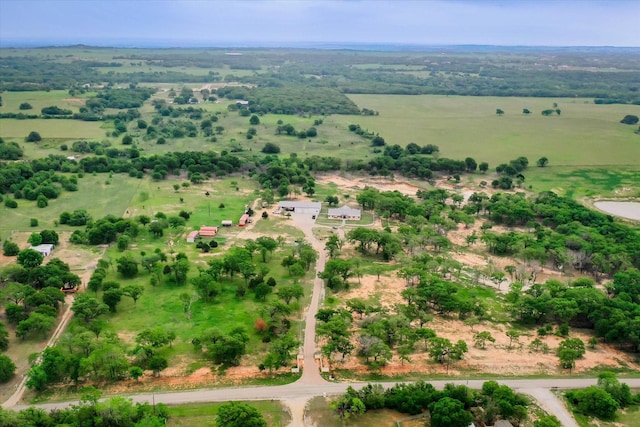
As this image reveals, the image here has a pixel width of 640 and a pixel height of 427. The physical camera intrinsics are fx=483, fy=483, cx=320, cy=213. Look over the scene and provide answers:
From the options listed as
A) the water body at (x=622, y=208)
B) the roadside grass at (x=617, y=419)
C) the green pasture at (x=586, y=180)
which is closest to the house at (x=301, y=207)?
the green pasture at (x=586, y=180)

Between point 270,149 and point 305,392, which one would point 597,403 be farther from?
point 270,149

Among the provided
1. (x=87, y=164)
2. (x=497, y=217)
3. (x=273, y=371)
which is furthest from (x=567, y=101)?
(x=273, y=371)

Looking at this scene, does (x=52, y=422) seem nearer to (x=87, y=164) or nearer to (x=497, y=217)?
(x=497, y=217)

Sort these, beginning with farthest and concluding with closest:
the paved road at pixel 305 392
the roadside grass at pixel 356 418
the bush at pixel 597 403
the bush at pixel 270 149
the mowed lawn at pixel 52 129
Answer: the mowed lawn at pixel 52 129
the bush at pixel 270 149
the paved road at pixel 305 392
the bush at pixel 597 403
the roadside grass at pixel 356 418

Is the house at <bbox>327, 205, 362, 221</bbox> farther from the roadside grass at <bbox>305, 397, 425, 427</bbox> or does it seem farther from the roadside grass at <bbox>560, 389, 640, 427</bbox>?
the roadside grass at <bbox>560, 389, 640, 427</bbox>

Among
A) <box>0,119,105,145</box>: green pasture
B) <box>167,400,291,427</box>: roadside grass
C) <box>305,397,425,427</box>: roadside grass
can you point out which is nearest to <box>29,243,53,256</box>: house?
<box>167,400,291,427</box>: roadside grass

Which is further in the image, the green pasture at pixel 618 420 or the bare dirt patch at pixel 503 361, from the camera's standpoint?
the bare dirt patch at pixel 503 361

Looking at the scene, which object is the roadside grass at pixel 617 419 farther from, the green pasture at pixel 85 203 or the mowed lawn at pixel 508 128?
the mowed lawn at pixel 508 128
